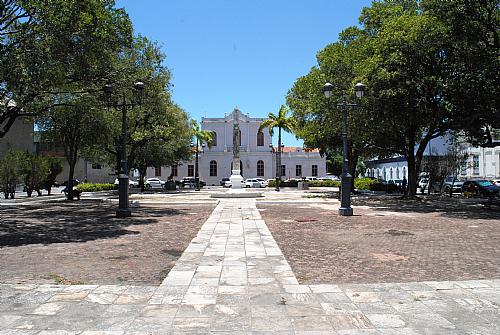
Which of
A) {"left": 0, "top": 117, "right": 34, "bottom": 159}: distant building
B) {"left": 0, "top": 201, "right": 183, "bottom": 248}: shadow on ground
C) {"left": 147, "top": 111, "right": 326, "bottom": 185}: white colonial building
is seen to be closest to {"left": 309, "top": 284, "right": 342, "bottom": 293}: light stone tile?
{"left": 0, "top": 201, "right": 183, "bottom": 248}: shadow on ground

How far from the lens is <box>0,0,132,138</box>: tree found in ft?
42.5

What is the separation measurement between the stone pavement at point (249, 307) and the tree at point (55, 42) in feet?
28.2

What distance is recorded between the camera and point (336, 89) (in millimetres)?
24469

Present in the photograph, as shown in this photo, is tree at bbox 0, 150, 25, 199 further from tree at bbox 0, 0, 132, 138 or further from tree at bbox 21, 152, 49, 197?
tree at bbox 0, 0, 132, 138

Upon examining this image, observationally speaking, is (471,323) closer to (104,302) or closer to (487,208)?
(104,302)

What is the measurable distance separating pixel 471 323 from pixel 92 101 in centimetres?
1809

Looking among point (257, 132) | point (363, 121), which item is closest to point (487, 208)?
point (363, 121)

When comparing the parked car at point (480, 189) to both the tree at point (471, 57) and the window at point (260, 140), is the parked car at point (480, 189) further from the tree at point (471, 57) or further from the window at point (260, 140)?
the window at point (260, 140)

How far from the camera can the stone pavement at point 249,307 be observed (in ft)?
16.1

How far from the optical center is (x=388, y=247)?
10.0 metres

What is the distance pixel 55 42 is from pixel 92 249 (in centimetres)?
724

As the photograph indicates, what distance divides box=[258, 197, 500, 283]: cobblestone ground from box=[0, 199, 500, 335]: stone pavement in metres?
0.65

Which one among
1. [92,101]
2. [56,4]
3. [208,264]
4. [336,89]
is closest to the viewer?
[208,264]

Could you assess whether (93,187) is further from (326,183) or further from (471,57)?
(471,57)
